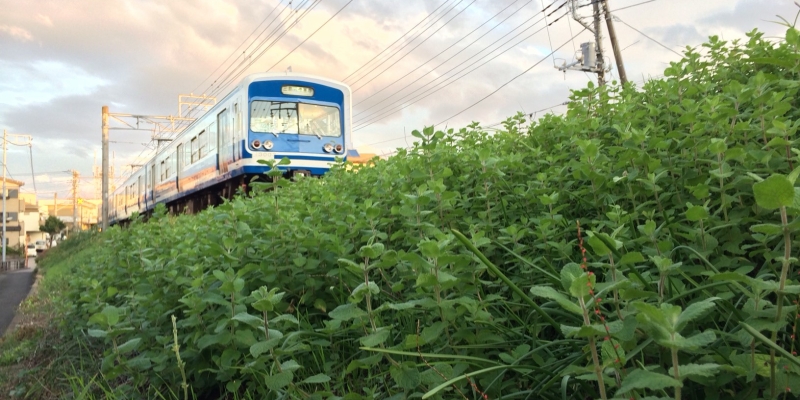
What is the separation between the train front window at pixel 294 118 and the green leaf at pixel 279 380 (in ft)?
31.1

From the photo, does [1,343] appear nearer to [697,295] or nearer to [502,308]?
[502,308]

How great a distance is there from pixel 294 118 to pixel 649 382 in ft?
35.0

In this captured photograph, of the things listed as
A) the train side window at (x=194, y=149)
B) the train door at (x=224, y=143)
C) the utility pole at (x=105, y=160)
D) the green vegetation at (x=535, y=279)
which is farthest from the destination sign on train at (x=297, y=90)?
the utility pole at (x=105, y=160)

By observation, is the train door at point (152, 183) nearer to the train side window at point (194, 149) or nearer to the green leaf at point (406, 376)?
the train side window at point (194, 149)

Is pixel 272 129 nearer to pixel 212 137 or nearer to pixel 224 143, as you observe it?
pixel 224 143

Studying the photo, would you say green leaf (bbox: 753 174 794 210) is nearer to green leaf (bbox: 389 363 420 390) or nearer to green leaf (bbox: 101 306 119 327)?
green leaf (bbox: 389 363 420 390)

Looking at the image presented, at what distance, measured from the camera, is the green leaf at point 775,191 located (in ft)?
3.22

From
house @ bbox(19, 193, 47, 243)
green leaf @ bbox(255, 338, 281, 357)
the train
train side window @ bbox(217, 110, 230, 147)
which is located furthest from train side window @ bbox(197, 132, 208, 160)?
house @ bbox(19, 193, 47, 243)

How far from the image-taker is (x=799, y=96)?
275cm

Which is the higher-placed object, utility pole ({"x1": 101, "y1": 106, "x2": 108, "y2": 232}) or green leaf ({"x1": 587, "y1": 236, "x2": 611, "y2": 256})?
utility pole ({"x1": 101, "y1": 106, "x2": 108, "y2": 232})

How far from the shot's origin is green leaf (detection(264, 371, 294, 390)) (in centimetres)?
158

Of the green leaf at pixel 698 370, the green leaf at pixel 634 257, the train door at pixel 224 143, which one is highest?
the train door at pixel 224 143

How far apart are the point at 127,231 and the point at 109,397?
2527 millimetres

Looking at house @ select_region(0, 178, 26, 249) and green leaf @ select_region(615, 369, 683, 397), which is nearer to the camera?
green leaf @ select_region(615, 369, 683, 397)
